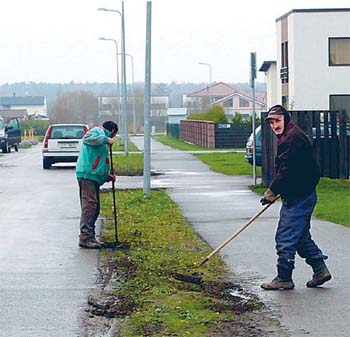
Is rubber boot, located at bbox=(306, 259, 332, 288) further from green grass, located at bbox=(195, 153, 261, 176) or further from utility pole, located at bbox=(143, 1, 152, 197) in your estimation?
green grass, located at bbox=(195, 153, 261, 176)

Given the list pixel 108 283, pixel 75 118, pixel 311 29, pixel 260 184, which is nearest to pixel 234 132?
pixel 311 29

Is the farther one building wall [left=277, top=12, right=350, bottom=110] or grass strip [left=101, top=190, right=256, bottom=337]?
building wall [left=277, top=12, right=350, bottom=110]

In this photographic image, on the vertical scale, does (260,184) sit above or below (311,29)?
below

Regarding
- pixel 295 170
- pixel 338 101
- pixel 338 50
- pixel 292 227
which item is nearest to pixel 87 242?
pixel 292 227

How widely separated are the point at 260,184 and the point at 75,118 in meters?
65.8

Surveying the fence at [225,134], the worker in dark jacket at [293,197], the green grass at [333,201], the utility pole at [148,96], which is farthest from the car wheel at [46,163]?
the worker in dark jacket at [293,197]

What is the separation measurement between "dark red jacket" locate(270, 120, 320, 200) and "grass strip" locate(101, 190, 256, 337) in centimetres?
118

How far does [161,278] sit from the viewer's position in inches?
403

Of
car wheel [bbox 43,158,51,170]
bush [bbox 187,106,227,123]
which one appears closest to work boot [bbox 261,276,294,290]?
car wheel [bbox 43,158,51,170]

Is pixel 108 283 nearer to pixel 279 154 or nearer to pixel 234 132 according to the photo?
pixel 279 154

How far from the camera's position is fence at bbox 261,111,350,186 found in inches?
862

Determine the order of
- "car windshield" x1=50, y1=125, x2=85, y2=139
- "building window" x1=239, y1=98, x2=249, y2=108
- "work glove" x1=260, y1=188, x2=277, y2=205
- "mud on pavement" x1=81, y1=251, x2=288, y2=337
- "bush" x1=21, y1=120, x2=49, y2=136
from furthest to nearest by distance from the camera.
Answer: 1. "building window" x1=239, y1=98, x2=249, y2=108
2. "bush" x1=21, y1=120, x2=49, y2=136
3. "car windshield" x1=50, y1=125, x2=85, y2=139
4. "work glove" x1=260, y1=188, x2=277, y2=205
5. "mud on pavement" x1=81, y1=251, x2=288, y2=337

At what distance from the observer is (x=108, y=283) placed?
33.4ft

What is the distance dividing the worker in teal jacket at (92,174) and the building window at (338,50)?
123ft
